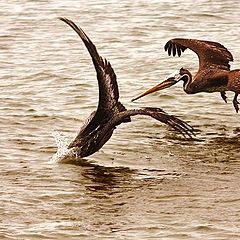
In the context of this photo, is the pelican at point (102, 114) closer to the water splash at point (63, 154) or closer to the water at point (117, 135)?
the water splash at point (63, 154)

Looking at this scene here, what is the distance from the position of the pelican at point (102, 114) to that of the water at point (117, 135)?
22 cm

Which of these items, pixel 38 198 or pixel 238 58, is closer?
pixel 38 198

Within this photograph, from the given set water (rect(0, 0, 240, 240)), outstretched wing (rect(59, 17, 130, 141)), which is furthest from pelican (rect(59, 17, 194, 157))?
water (rect(0, 0, 240, 240))

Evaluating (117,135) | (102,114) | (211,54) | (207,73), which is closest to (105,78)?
(102,114)

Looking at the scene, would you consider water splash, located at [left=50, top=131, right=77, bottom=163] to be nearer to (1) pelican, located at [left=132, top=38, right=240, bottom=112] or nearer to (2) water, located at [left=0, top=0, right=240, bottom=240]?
(2) water, located at [left=0, top=0, right=240, bottom=240]

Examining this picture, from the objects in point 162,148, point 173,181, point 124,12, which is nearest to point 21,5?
point 124,12

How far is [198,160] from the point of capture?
11.5 meters

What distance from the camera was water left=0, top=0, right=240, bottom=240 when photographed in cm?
934

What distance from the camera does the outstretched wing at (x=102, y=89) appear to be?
35.2 ft

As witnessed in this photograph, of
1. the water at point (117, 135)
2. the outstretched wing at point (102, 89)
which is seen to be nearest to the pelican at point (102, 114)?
the outstretched wing at point (102, 89)

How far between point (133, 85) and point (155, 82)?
0.32m

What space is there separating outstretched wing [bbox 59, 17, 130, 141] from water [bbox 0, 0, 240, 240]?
459mm

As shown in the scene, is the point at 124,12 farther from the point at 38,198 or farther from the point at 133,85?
the point at 38,198

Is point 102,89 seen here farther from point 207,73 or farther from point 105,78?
point 207,73
